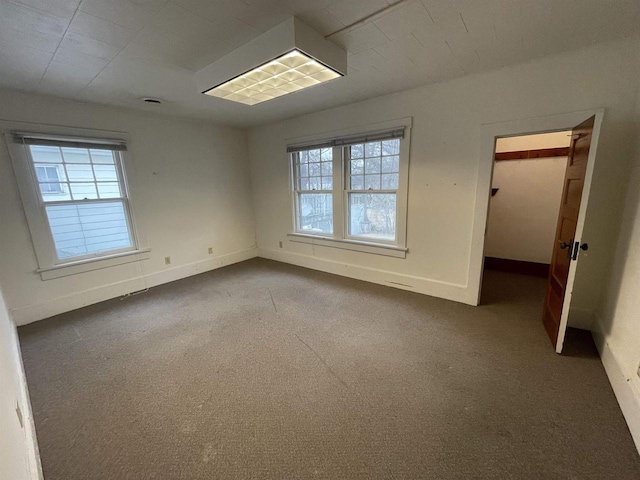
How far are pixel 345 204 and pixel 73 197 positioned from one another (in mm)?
3347

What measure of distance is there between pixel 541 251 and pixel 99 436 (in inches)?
201

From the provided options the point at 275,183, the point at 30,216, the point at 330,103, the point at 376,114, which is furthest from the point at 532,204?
the point at 30,216

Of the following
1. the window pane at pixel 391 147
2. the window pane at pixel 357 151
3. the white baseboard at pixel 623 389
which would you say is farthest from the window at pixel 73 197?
the white baseboard at pixel 623 389

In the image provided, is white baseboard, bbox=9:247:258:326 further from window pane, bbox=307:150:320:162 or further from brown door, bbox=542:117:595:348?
brown door, bbox=542:117:595:348

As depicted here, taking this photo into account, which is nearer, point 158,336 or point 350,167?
point 158,336

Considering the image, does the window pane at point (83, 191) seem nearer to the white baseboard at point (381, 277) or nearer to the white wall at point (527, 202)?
the white baseboard at point (381, 277)

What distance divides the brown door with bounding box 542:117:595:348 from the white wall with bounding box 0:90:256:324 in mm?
4387

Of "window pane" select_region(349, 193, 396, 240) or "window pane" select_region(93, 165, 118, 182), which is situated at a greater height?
"window pane" select_region(93, 165, 118, 182)

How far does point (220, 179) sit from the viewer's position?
14.4 ft

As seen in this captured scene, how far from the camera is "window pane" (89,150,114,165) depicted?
315 centimetres

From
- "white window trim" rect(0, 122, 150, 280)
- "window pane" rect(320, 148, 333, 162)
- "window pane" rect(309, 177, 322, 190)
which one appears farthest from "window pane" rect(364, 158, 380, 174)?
"white window trim" rect(0, 122, 150, 280)

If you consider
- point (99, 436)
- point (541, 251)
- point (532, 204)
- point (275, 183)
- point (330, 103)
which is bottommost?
point (99, 436)

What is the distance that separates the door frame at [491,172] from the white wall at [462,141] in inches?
2.2

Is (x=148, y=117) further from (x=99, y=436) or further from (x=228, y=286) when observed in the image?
(x=99, y=436)
